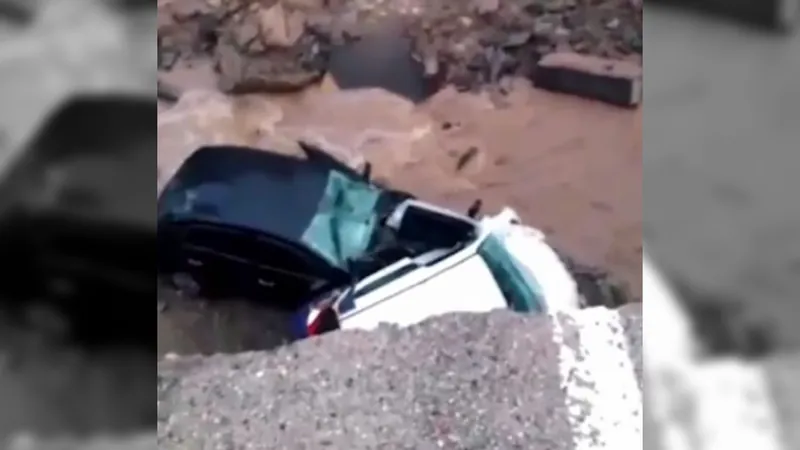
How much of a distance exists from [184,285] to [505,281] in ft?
1.44

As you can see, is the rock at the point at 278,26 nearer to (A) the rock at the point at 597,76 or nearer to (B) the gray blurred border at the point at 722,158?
(A) the rock at the point at 597,76

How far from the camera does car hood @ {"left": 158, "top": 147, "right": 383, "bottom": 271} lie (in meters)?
1.29

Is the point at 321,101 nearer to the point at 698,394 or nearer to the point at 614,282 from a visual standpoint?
the point at 614,282

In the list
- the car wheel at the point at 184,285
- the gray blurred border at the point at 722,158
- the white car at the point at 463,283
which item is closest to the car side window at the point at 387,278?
the white car at the point at 463,283

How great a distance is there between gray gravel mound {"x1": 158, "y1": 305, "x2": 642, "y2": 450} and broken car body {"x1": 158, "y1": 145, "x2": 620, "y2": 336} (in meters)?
0.04

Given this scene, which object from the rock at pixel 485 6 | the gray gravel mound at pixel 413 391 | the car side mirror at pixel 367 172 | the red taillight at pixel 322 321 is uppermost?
the rock at pixel 485 6

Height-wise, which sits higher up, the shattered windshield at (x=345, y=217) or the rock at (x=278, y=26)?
the rock at (x=278, y=26)

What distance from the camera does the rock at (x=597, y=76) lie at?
1.32m

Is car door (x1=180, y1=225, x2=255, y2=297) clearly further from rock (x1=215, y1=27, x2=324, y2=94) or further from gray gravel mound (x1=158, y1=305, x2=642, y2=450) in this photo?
rock (x1=215, y1=27, x2=324, y2=94)

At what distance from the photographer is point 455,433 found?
129 cm

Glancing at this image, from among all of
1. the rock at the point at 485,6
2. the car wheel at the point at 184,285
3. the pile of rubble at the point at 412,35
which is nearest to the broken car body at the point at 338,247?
the car wheel at the point at 184,285

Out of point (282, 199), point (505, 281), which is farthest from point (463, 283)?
point (282, 199)

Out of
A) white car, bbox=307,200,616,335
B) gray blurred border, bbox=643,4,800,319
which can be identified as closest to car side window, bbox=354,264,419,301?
white car, bbox=307,200,616,335

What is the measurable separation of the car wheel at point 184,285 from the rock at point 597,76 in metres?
0.55
